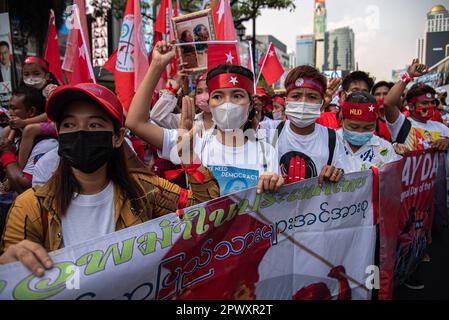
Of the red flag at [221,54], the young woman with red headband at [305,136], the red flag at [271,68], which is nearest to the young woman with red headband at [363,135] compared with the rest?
the young woman with red headband at [305,136]

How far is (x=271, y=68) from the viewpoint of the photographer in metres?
7.11

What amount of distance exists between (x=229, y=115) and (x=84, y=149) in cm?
105

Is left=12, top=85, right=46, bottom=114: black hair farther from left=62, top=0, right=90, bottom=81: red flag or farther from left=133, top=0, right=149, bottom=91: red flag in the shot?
left=62, top=0, right=90, bottom=81: red flag

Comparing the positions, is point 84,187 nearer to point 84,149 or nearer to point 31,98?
point 84,149

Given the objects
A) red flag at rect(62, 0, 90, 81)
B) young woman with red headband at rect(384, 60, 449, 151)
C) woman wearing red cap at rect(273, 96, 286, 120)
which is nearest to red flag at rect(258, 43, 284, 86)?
woman wearing red cap at rect(273, 96, 286, 120)

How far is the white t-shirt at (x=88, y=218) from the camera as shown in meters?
1.64

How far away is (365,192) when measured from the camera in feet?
8.01

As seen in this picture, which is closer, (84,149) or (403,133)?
(84,149)

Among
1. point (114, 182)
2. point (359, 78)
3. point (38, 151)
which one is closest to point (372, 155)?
point (359, 78)

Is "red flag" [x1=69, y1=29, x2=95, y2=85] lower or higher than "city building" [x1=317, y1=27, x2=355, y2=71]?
lower

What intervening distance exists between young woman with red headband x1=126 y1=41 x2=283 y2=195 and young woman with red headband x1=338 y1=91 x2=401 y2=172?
41.9 inches

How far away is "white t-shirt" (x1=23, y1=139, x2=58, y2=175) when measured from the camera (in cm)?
284

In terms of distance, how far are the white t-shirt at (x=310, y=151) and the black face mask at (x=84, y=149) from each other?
1.40 m
